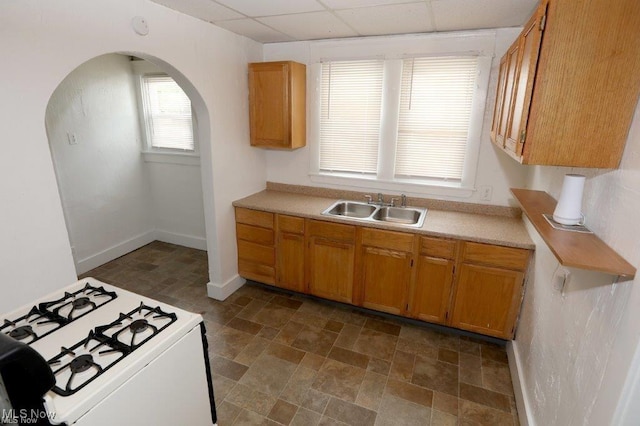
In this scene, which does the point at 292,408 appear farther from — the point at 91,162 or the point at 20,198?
the point at 91,162

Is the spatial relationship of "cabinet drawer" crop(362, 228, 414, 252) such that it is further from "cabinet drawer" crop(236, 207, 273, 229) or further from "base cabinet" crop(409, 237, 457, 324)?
"cabinet drawer" crop(236, 207, 273, 229)

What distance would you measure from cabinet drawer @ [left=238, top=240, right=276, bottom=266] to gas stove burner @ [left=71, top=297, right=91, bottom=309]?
174 centimetres

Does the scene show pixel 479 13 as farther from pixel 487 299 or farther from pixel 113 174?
pixel 113 174

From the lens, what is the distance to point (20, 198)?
1.66 m

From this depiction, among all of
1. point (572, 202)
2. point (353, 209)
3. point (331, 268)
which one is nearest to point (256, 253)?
point (331, 268)

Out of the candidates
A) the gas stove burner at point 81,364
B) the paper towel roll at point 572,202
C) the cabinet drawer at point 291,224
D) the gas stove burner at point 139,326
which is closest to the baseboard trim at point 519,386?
the paper towel roll at point 572,202

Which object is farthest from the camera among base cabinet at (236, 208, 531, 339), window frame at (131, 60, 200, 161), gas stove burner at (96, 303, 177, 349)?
window frame at (131, 60, 200, 161)

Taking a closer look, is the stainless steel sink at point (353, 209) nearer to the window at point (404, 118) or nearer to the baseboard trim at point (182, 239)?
the window at point (404, 118)

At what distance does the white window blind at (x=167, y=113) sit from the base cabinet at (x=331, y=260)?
205 cm

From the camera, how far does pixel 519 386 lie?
82.1 inches

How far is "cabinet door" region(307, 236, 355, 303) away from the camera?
2881mm

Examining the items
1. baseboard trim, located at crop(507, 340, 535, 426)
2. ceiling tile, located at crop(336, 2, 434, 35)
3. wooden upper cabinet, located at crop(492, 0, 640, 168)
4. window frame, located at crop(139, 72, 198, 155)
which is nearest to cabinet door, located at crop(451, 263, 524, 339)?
baseboard trim, located at crop(507, 340, 535, 426)

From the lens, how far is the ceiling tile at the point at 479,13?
204 cm

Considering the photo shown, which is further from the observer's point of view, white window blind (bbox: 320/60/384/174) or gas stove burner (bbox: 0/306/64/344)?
white window blind (bbox: 320/60/384/174)
